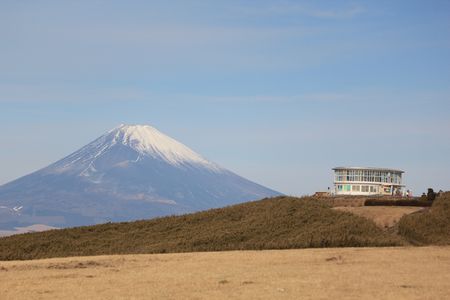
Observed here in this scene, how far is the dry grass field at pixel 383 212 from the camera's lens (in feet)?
149

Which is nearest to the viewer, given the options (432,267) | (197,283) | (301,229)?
(197,283)

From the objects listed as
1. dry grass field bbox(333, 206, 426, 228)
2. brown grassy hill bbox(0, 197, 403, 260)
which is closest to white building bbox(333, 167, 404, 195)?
brown grassy hill bbox(0, 197, 403, 260)

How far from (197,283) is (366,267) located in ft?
25.6

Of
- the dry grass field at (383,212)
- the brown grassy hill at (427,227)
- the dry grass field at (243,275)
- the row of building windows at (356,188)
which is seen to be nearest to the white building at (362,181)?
the row of building windows at (356,188)

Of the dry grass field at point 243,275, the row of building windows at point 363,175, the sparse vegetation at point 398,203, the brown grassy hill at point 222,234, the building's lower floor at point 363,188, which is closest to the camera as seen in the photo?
the dry grass field at point 243,275

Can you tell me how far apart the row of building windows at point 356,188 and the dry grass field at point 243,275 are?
6335cm

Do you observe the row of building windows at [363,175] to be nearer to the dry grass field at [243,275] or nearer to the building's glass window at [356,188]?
the building's glass window at [356,188]

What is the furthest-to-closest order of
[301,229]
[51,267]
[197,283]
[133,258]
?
[301,229] < [133,258] < [51,267] < [197,283]

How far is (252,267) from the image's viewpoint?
3077cm

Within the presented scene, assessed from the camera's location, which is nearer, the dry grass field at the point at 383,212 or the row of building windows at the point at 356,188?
the dry grass field at the point at 383,212

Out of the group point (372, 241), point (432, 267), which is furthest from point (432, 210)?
point (432, 267)

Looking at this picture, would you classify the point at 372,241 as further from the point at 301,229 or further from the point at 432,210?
the point at 432,210

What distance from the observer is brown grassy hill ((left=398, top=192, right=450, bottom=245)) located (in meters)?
41.9

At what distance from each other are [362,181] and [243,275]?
75190mm
